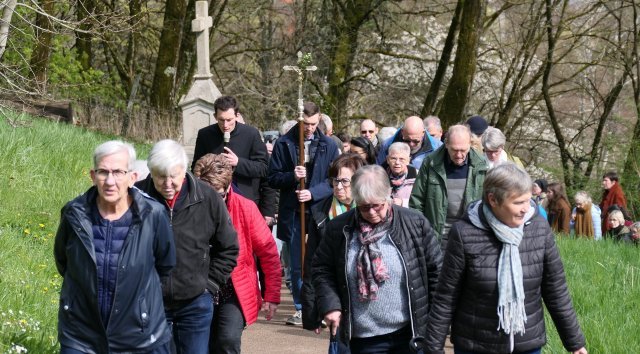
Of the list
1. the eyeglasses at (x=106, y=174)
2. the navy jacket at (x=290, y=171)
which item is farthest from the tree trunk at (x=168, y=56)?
the eyeglasses at (x=106, y=174)

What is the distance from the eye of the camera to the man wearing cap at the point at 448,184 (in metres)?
8.04

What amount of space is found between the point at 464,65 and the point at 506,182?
16092 millimetres

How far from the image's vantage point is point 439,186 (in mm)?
8062

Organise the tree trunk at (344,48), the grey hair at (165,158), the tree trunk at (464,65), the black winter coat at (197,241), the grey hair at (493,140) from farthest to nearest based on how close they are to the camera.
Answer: the tree trunk at (344,48) < the tree trunk at (464,65) < the grey hair at (493,140) < the black winter coat at (197,241) < the grey hair at (165,158)

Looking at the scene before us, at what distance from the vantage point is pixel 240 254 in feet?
21.2

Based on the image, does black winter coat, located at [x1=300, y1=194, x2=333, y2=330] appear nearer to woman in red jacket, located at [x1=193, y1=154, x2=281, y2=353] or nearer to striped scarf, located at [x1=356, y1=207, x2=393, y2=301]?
woman in red jacket, located at [x1=193, y1=154, x2=281, y2=353]

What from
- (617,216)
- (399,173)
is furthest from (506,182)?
(617,216)

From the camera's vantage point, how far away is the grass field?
7.05 metres

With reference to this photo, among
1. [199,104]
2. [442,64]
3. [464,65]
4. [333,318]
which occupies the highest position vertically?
[442,64]

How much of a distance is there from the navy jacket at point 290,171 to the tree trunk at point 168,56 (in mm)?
14808

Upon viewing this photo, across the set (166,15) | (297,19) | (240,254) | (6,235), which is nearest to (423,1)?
(297,19)

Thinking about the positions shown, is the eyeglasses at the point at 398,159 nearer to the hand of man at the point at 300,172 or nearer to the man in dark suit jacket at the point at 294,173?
the hand of man at the point at 300,172

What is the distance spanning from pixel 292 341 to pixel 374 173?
3.81 m

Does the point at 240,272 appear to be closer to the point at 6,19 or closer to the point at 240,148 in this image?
the point at 240,148
